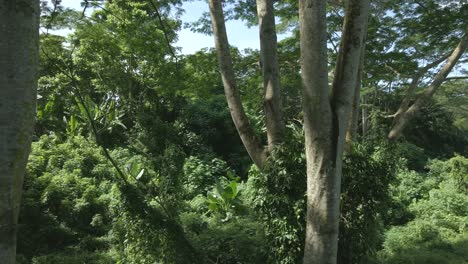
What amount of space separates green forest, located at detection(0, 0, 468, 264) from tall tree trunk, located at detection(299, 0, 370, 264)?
10 mm

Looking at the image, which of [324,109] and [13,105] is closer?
[13,105]

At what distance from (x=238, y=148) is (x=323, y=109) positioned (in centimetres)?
1091

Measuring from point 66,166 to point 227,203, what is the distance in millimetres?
4310

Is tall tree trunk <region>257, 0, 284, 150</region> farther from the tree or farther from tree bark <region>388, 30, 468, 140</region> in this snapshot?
tree bark <region>388, 30, 468, 140</region>

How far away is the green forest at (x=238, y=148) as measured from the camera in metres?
2.95

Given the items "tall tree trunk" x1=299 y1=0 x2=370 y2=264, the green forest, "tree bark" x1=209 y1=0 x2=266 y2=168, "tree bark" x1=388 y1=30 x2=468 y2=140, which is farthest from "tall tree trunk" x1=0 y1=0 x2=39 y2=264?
"tree bark" x1=388 y1=30 x2=468 y2=140

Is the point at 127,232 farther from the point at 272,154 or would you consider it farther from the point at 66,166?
the point at 66,166

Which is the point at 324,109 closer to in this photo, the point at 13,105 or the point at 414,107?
the point at 13,105

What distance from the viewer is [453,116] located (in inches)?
969

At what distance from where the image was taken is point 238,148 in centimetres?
1379

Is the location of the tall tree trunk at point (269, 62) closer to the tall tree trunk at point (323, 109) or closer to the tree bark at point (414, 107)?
the tall tree trunk at point (323, 109)

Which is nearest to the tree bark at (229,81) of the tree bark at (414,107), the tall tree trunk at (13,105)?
the tree bark at (414,107)

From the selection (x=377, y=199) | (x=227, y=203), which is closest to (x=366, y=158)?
(x=377, y=199)

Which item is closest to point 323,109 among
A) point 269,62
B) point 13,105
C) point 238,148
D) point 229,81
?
point 269,62
